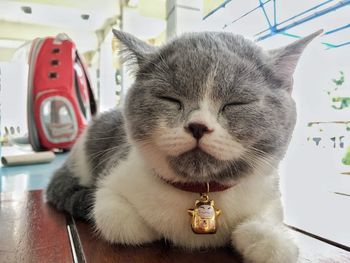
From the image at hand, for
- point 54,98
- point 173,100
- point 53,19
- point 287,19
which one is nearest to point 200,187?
point 173,100

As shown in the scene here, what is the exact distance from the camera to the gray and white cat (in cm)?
51

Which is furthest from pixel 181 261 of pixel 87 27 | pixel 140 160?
pixel 87 27

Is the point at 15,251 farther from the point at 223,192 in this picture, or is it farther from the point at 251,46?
the point at 251,46

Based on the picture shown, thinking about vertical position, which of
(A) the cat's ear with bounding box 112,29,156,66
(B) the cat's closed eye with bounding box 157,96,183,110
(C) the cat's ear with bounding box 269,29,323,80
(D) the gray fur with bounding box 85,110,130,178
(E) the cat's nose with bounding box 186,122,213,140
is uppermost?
(A) the cat's ear with bounding box 112,29,156,66

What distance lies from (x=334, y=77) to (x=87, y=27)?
4.76 m

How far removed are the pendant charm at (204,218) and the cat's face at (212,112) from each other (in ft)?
0.17

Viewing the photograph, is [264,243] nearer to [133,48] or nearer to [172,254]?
[172,254]

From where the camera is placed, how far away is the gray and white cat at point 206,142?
1.67 feet

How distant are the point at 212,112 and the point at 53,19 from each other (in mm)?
4656

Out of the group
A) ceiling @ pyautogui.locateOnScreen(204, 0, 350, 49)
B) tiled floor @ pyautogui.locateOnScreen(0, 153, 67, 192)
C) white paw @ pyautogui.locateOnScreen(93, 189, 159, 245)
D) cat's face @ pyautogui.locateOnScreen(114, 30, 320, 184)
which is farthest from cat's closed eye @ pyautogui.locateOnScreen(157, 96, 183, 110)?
tiled floor @ pyautogui.locateOnScreen(0, 153, 67, 192)

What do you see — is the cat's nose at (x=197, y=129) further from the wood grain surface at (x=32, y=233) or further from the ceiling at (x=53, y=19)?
the ceiling at (x=53, y=19)

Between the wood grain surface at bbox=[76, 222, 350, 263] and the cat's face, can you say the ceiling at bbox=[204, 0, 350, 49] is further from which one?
the wood grain surface at bbox=[76, 222, 350, 263]

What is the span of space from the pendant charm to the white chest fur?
3 cm

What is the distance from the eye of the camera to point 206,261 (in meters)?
Result: 0.55
